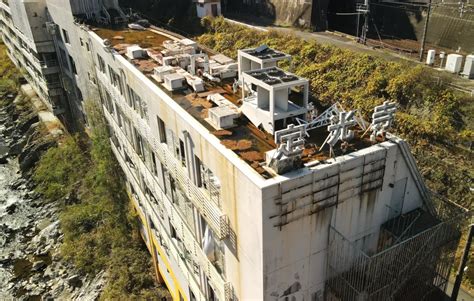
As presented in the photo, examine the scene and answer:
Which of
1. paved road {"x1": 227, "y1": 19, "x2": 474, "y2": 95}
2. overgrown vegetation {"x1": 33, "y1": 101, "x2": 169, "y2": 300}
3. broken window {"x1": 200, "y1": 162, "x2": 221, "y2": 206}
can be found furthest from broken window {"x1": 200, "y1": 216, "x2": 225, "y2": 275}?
paved road {"x1": 227, "y1": 19, "x2": 474, "y2": 95}

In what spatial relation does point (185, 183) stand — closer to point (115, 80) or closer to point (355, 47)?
point (115, 80)

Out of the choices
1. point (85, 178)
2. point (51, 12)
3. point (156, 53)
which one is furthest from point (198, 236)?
point (51, 12)

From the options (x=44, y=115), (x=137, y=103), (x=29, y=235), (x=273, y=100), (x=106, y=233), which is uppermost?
(x=273, y=100)

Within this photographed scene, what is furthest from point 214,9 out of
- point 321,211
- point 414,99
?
point 321,211

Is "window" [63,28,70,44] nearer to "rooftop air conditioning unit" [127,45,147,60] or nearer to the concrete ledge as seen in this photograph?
the concrete ledge

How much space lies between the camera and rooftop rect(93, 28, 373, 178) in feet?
43.4

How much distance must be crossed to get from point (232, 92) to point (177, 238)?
9014mm

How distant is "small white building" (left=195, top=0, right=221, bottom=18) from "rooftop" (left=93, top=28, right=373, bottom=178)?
3171 centimetres

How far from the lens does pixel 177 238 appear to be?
21.7 metres

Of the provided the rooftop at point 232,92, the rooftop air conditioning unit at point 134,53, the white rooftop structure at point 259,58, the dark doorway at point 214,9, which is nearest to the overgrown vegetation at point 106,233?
the rooftop air conditioning unit at point 134,53

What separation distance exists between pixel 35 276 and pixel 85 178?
11.0 m

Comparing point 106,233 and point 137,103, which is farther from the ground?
point 137,103

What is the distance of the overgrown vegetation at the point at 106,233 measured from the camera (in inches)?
1142

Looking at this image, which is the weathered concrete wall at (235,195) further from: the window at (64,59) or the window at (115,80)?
the window at (64,59)
